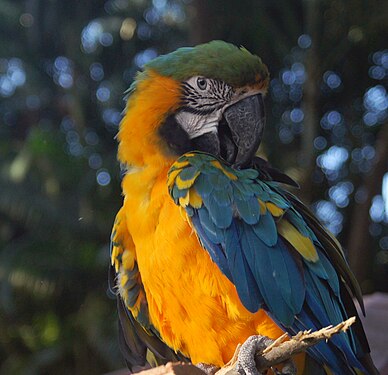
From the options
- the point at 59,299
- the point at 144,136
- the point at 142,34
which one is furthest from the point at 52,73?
the point at 144,136

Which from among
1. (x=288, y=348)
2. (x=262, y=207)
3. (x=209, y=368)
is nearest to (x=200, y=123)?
(x=262, y=207)

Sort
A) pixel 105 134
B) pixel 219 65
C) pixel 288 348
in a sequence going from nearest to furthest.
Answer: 1. pixel 288 348
2. pixel 219 65
3. pixel 105 134

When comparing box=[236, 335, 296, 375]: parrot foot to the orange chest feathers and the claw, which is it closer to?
the claw

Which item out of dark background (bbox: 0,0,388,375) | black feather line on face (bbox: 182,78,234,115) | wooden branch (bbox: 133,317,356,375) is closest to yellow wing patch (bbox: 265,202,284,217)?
black feather line on face (bbox: 182,78,234,115)

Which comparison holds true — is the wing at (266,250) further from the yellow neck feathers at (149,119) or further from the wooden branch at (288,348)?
the wooden branch at (288,348)

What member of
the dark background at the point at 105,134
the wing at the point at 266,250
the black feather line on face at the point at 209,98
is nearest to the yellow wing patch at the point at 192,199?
the wing at the point at 266,250

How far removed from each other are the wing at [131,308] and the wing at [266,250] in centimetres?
21

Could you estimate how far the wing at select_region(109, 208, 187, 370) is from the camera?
1.24m

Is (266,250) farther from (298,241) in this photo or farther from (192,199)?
(192,199)

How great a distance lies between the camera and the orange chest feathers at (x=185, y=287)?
1.07 meters

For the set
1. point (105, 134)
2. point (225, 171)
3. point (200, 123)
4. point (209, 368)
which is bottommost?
point (209, 368)

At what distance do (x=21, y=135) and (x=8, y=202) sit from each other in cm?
213

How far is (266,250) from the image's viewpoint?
108 centimetres

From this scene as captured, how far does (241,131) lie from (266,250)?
30 centimetres
